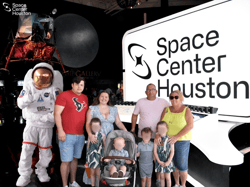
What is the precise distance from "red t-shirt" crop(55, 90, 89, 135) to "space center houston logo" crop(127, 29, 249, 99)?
103 inches

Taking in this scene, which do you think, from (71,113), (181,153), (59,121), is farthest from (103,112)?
(181,153)

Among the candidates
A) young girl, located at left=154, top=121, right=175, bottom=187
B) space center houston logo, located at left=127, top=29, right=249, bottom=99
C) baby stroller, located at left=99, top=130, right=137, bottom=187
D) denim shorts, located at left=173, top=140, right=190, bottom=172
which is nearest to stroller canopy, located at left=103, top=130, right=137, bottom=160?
baby stroller, located at left=99, top=130, right=137, bottom=187

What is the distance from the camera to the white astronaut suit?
3.26m

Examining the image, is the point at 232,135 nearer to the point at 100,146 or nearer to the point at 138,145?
the point at 138,145

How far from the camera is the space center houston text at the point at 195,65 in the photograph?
154 inches

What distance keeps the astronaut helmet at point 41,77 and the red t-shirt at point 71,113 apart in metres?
0.62

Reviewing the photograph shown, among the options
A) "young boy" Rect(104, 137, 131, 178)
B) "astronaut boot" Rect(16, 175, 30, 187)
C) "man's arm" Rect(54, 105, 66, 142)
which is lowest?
"astronaut boot" Rect(16, 175, 30, 187)

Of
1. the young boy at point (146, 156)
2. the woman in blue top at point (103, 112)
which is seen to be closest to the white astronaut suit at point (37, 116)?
the woman in blue top at point (103, 112)

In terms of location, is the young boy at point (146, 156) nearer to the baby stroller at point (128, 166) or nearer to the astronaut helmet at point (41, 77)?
the baby stroller at point (128, 166)

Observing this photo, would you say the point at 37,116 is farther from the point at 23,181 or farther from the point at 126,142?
the point at 126,142

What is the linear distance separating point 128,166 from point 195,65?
9.00ft

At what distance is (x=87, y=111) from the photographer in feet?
9.51

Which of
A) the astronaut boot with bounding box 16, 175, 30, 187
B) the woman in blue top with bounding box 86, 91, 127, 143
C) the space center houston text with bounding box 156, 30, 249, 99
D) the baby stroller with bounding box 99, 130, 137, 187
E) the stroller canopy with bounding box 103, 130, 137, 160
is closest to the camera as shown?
the baby stroller with bounding box 99, 130, 137, 187

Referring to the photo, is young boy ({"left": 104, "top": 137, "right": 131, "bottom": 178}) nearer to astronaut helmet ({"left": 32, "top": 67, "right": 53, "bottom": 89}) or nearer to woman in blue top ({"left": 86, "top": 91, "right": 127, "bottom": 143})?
woman in blue top ({"left": 86, "top": 91, "right": 127, "bottom": 143})
